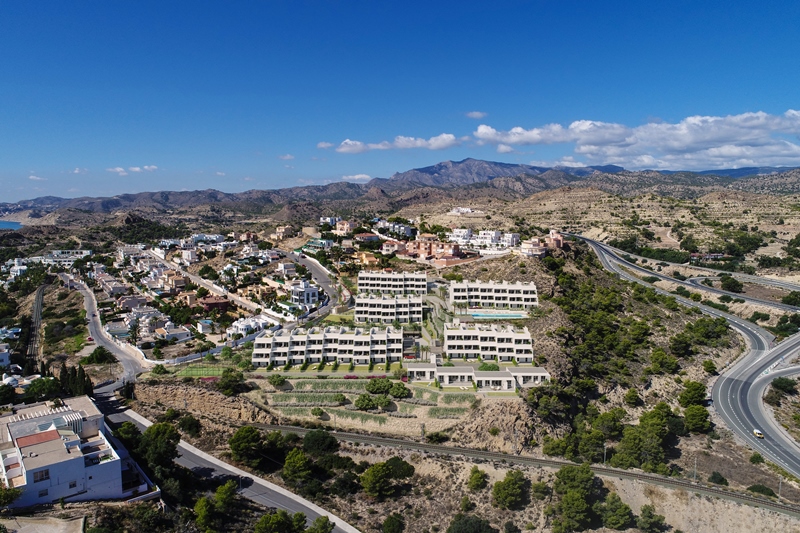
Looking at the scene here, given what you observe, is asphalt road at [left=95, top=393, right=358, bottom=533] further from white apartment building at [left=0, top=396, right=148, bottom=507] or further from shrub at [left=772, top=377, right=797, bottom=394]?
shrub at [left=772, top=377, right=797, bottom=394]

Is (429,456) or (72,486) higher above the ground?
(72,486)

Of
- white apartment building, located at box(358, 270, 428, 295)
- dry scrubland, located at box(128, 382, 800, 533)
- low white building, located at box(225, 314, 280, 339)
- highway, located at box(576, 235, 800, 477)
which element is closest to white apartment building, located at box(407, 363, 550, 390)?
dry scrubland, located at box(128, 382, 800, 533)

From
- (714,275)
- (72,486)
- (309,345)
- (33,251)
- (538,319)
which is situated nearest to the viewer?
(72,486)

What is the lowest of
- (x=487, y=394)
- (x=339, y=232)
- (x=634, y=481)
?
(x=634, y=481)

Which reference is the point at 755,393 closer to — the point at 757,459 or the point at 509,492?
the point at 757,459

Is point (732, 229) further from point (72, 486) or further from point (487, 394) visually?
point (72, 486)

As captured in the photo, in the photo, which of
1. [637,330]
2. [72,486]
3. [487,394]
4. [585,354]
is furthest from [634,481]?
[72,486]
